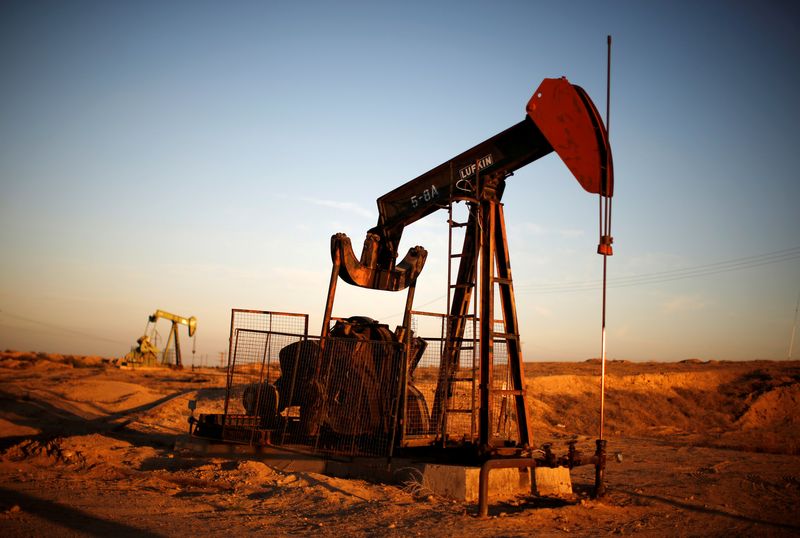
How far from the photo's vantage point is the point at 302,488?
321 inches

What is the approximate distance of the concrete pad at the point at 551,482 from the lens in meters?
8.06

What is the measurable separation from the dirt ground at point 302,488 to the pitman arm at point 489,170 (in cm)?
335

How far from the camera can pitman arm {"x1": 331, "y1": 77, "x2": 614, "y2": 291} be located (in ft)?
25.5

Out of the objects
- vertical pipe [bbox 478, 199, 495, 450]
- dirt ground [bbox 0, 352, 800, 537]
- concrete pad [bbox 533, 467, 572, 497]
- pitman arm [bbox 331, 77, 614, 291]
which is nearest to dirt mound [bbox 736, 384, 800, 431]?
dirt ground [bbox 0, 352, 800, 537]

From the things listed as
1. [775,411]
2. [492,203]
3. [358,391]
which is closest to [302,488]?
[358,391]

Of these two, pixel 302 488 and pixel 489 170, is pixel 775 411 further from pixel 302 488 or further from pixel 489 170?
pixel 302 488

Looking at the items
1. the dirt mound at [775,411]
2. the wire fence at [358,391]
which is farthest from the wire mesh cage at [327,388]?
the dirt mound at [775,411]

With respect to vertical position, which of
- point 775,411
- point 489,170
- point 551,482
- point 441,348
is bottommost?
point 551,482

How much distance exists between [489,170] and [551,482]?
4077 millimetres

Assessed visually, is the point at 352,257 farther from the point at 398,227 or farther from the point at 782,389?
the point at 782,389

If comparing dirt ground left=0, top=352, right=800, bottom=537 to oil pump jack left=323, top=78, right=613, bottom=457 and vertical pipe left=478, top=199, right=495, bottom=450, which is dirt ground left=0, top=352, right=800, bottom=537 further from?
oil pump jack left=323, top=78, right=613, bottom=457

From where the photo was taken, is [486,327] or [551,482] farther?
[551,482]

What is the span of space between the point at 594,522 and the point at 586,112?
15.2ft

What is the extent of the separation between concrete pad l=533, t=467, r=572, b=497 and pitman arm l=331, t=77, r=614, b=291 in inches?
139
